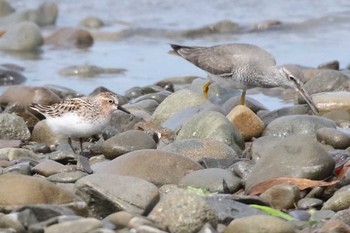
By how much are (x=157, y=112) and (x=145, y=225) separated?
4670 millimetres

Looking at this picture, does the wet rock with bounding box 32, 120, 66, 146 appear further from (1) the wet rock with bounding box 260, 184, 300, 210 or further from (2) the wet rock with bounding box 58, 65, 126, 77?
(2) the wet rock with bounding box 58, 65, 126, 77

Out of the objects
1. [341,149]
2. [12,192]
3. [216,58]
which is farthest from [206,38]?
[12,192]

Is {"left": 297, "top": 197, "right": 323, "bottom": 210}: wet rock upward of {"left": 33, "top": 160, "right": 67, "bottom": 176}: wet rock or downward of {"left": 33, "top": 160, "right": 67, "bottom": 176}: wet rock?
upward

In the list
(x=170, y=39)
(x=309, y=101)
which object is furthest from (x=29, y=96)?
(x=170, y=39)

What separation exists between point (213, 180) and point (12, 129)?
2849 millimetres

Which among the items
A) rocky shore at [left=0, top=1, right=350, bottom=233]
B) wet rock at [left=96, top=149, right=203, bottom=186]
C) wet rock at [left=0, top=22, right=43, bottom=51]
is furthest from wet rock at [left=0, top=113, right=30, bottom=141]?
wet rock at [left=0, top=22, right=43, bottom=51]

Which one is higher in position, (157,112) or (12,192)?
A: (12,192)

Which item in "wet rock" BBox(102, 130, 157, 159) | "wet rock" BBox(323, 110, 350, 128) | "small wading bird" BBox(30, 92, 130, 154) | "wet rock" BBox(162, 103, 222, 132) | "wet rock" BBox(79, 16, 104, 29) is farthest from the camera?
"wet rock" BBox(79, 16, 104, 29)

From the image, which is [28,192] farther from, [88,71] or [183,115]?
[88,71]

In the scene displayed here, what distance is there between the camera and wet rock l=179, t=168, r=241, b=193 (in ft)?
22.9

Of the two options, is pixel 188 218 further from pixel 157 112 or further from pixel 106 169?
pixel 157 112

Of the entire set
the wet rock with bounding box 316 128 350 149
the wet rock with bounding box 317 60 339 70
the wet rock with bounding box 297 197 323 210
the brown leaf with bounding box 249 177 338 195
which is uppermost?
the brown leaf with bounding box 249 177 338 195

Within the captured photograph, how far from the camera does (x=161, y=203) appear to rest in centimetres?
571

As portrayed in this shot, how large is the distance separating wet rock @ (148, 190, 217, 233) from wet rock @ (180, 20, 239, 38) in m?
11.4
